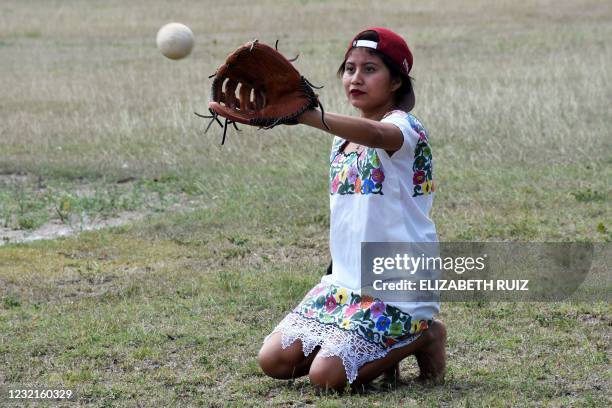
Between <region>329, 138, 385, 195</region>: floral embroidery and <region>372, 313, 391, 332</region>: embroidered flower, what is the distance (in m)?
0.49

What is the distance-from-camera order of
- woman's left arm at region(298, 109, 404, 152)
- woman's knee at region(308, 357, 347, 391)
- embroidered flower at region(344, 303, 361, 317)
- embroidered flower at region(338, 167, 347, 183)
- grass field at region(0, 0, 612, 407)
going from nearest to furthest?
woman's left arm at region(298, 109, 404, 152) → woman's knee at region(308, 357, 347, 391) → embroidered flower at region(344, 303, 361, 317) → embroidered flower at region(338, 167, 347, 183) → grass field at region(0, 0, 612, 407)

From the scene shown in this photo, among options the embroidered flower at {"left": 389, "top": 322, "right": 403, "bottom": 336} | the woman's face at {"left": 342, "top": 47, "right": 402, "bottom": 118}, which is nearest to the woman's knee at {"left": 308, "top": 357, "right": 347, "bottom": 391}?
the embroidered flower at {"left": 389, "top": 322, "right": 403, "bottom": 336}

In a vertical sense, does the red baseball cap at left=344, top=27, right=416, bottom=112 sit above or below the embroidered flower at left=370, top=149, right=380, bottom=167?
above

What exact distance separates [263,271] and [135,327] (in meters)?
1.22

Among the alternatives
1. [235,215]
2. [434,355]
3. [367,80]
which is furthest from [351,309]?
[235,215]

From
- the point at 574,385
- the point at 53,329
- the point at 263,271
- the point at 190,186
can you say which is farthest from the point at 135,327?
the point at 190,186

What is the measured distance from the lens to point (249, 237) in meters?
6.94

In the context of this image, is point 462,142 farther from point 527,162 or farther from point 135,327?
point 135,327

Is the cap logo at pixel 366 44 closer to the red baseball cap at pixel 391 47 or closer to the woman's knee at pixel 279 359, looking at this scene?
the red baseball cap at pixel 391 47

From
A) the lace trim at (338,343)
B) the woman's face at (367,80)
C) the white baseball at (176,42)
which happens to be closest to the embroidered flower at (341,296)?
the lace trim at (338,343)

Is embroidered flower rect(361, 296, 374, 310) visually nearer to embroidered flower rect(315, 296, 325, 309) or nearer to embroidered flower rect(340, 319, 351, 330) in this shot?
embroidered flower rect(340, 319, 351, 330)

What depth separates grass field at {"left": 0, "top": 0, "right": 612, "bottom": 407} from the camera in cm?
441

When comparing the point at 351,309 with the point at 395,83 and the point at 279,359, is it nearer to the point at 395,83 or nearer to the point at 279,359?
the point at 279,359

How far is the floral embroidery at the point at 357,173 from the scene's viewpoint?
13.4 feet
